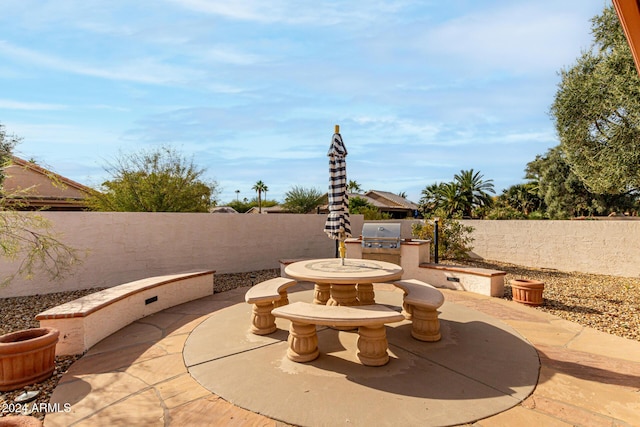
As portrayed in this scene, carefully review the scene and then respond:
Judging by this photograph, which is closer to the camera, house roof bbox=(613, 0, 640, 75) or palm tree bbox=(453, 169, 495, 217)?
house roof bbox=(613, 0, 640, 75)

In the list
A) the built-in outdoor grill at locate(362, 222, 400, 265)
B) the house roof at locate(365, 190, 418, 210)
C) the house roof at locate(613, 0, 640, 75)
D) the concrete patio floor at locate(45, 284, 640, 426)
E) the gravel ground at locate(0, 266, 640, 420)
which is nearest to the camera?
the house roof at locate(613, 0, 640, 75)

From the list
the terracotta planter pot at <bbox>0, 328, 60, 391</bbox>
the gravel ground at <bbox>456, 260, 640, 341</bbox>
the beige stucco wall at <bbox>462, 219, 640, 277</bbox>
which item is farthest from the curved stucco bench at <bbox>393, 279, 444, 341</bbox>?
the beige stucco wall at <bbox>462, 219, 640, 277</bbox>

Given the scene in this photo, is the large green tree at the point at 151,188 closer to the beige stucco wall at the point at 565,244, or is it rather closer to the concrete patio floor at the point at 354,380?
the concrete patio floor at the point at 354,380

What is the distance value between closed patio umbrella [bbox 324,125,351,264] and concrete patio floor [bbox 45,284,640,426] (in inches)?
70.6

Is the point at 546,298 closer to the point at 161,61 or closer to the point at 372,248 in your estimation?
the point at 372,248

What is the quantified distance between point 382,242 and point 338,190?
340 centimetres

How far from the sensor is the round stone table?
4141mm

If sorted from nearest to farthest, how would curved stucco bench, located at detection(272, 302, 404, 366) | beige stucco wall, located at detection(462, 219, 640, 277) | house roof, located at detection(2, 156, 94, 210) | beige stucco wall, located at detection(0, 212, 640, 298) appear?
curved stucco bench, located at detection(272, 302, 404, 366), beige stucco wall, located at detection(0, 212, 640, 298), beige stucco wall, located at detection(462, 219, 640, 277), house roof, located at detection(2, 156, 94, 210)

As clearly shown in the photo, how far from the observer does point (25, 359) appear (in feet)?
10.6

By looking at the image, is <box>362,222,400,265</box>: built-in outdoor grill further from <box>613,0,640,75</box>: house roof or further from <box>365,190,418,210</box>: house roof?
<box>365,190,418,210</box>: house roof

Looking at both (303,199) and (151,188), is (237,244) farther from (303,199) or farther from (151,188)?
(303,199)

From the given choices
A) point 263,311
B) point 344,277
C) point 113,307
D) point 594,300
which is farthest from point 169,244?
point 594,300

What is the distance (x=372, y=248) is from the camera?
8.49 m

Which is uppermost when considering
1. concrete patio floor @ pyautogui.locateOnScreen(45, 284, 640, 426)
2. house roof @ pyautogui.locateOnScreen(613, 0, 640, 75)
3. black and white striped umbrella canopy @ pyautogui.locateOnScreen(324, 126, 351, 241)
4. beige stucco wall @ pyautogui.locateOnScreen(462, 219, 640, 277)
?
house roof @ pyautogui.locateOnScreen(613, 0, 640, 75)
